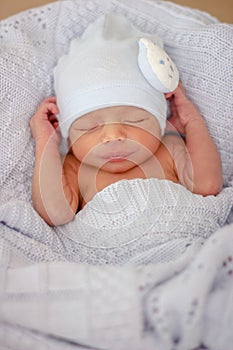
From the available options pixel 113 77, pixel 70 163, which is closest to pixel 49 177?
pixel 70 163

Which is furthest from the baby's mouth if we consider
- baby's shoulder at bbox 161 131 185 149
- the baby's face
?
baby's shoulder at bbox 161 131 185 149

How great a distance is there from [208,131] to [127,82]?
0.20 meters

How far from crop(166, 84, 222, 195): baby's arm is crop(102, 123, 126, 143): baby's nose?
0.14 m

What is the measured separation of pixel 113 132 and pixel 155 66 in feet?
0.48

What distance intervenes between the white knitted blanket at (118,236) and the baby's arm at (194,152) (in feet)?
0.09

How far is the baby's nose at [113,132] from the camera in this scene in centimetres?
100

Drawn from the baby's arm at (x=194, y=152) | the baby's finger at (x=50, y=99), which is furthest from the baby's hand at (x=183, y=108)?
the baby's finger at (x=50, y=99)

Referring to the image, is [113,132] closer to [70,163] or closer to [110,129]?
[110,129]

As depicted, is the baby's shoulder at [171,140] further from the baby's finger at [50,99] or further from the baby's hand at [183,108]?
the baby's finger at [50,99]

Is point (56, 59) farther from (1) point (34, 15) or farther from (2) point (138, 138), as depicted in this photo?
(2) point (138, 138)

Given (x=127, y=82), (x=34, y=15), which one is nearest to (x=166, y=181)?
(x=127, y=82)

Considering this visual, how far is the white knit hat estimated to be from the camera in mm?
1024

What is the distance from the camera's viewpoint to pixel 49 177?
40.4 inches

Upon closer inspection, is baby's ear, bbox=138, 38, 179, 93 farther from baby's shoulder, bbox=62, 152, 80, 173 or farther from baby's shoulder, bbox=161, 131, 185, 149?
baby's shoulder, bbox=62, 152, 80, 173
